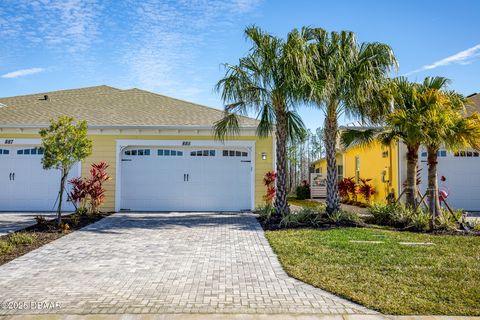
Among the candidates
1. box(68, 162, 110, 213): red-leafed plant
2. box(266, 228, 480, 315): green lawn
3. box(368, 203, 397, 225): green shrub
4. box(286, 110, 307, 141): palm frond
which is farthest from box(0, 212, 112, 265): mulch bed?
box(368, 203, 397, 225): green shrub

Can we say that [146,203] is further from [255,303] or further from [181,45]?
[255,303]

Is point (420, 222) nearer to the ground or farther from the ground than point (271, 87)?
nearer to the ground

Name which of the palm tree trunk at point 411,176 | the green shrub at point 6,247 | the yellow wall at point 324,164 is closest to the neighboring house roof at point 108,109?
the palm tree trunk at point 411,176

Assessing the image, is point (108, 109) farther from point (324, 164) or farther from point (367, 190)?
point (324, 164)

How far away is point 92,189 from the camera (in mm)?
12211

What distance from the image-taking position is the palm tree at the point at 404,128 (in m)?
9.84

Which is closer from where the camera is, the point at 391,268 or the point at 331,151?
the point at 391,268

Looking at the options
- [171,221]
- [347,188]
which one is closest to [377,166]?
[347,188]

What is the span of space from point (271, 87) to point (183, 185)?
5066mm

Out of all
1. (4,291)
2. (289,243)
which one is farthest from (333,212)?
(4,291)

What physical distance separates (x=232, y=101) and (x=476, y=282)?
8.00m

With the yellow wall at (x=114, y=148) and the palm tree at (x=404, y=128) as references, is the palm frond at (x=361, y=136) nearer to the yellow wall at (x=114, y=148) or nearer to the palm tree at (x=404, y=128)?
the palm tree at (x=404, y=128)

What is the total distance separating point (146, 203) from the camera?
13695 mm

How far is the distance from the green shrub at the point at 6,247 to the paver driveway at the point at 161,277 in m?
0.51
